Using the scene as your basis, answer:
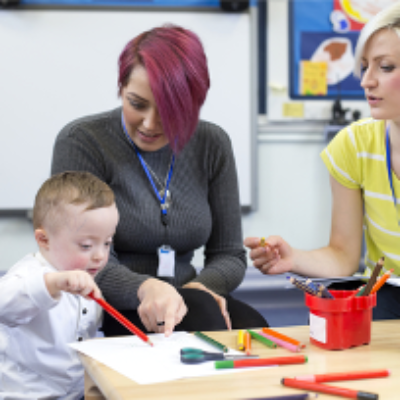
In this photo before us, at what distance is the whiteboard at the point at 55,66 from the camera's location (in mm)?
2246

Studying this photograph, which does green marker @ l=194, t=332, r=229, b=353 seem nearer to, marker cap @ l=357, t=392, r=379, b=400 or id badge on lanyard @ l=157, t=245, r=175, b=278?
marker cap @ l=357, t=392, r=379, b=400

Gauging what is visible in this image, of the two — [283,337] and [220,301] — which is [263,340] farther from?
[220,301]

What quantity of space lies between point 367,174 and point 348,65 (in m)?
1.37

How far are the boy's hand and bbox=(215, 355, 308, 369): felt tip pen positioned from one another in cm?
23

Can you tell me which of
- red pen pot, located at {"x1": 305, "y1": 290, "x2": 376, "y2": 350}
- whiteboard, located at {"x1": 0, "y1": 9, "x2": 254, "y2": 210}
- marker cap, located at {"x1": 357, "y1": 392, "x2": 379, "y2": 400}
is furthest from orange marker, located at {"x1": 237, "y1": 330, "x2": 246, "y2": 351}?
whiteboard, located at {"x1": 0, "y1": 9, "x2": 254, "y2": 210}

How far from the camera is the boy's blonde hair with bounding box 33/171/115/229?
3.33 feet

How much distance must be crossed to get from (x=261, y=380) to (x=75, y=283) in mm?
328

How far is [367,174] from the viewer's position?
4.10 feet

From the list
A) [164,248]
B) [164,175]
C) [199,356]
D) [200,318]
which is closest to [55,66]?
[164,175]

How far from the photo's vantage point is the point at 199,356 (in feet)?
2.36

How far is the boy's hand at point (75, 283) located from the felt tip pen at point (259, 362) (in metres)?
0.23

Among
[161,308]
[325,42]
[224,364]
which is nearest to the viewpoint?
[224,364]

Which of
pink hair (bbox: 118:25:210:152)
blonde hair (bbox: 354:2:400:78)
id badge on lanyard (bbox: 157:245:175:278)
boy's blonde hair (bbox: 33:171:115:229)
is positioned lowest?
id badge on lanyard (bbox: 157:245:175:278)

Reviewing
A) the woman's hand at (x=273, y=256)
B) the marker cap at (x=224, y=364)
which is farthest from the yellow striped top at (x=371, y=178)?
the marker cap at (x=224, y=364)
